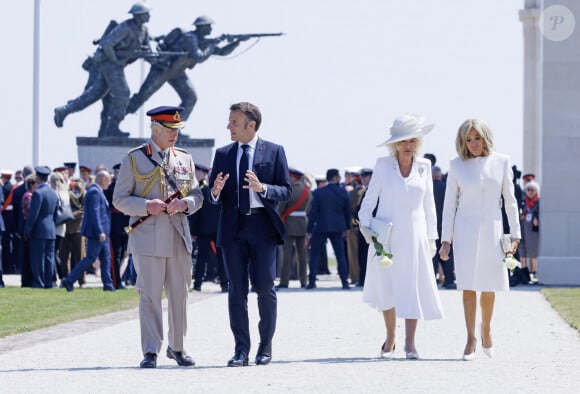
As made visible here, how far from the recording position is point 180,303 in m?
11.6

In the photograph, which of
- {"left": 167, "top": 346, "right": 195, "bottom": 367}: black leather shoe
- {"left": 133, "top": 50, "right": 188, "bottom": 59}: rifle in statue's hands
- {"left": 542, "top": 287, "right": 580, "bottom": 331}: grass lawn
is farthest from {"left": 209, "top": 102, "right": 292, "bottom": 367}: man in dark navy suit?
{"left": 133, "top": 50, "right": 188, "bottom": 59}: rifle in statue's hands

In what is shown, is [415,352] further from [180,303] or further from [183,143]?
[183,143]

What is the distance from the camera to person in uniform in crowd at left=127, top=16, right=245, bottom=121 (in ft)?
105

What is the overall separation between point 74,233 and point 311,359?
42.5ft

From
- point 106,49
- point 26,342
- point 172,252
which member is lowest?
point 26,342

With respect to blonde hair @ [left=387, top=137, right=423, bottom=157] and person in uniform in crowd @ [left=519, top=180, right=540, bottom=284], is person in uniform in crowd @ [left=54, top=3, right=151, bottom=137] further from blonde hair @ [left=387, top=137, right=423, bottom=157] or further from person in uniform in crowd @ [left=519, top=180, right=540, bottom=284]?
blonde hair @ [left=387, top=137, right=423, bottom=157]

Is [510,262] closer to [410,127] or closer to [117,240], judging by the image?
[410,127]

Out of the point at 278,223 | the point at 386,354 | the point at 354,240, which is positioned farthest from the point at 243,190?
the point at 354,240

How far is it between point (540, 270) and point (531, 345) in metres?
11.7

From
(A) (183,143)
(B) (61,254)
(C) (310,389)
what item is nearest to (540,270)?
(B) (61,254)

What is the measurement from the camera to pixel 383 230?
12.0m

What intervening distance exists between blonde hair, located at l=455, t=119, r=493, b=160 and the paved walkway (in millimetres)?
1554

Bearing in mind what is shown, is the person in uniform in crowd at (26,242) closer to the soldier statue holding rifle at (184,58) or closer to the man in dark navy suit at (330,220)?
the man in dark navy suit at (330,220)

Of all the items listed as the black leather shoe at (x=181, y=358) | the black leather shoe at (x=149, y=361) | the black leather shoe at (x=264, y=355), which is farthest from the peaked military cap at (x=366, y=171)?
the black leather shoe at (x=149, y=361)
